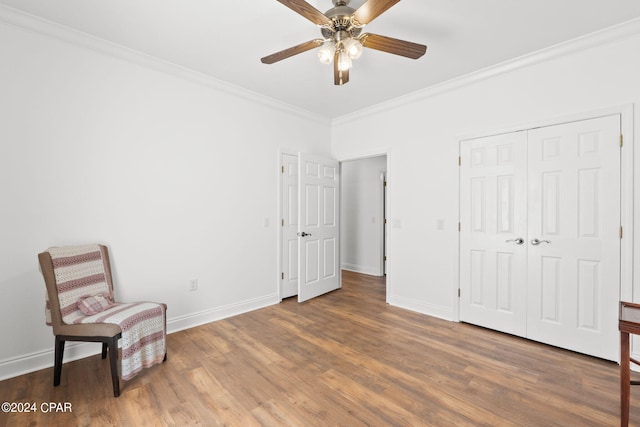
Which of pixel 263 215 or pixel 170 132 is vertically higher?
pixel 170 132

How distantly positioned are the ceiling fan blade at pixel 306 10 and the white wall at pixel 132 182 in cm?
189

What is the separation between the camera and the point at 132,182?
2.75 m

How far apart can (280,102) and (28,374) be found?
3.68 meters

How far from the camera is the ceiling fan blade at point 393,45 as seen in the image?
1956 mm

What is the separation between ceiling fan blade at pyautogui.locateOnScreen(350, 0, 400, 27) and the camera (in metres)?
1.64

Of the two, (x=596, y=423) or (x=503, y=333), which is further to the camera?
(x=503, y=333)

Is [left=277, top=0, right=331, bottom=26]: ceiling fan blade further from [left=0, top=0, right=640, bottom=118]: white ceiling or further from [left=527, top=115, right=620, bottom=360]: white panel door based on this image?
[left=527, top=115, right=620, bottom=360]: white panel door

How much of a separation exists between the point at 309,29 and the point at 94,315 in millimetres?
2751

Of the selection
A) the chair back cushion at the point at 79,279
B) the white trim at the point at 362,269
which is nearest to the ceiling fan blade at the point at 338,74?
the chair back cushion at the point at 79,279

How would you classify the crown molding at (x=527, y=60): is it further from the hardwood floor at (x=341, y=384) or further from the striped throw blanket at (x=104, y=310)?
the striped throw blanket at (x=104, y=310)

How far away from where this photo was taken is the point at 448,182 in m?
3.38

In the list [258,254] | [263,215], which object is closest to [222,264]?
[258,254]

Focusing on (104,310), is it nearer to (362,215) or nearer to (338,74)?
(338,74)

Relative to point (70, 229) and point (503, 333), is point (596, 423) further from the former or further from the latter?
point (70, 229)
